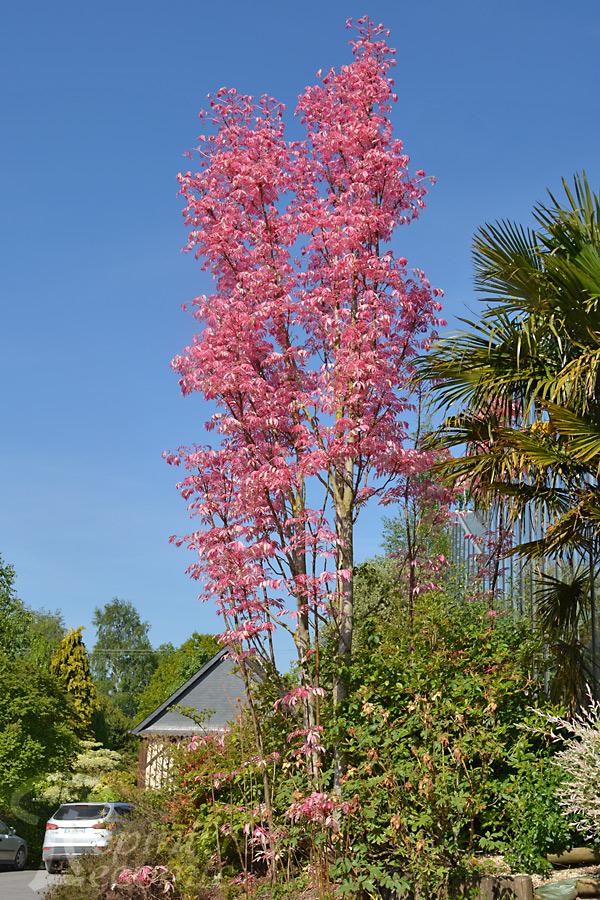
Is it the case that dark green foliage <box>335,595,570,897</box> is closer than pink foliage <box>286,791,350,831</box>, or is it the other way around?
dark green foliage <box>335,595,570,897</box>

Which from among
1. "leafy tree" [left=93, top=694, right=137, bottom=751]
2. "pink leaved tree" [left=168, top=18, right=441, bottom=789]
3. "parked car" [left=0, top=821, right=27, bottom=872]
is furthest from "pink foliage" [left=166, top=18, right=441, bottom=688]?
"leafy tree" [left=93, top=694, right=137, bottom=751]

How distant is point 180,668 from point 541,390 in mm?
46434

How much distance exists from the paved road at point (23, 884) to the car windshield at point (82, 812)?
1.07 m

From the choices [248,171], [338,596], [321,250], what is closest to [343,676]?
[338,596]

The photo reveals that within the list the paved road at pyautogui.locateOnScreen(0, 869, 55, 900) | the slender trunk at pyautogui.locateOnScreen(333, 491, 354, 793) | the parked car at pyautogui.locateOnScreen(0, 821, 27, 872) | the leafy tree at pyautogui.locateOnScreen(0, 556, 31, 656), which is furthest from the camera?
the leafy tree at pyautogui.locateOnScreen(0, 556, 31, 656)

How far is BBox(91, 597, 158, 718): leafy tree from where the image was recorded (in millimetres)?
79625

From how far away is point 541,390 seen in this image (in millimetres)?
11531

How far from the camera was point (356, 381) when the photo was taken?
10891 mm

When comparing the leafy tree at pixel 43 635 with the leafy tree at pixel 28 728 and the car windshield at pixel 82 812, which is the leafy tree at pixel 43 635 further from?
the car windshield at pixel 82 812

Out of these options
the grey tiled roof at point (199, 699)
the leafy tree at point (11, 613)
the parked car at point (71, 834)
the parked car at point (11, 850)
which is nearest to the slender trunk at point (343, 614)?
the parked car at point (71, 834)

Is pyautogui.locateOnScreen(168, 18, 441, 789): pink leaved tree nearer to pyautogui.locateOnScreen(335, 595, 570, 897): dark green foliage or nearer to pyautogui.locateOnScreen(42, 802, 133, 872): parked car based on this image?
pyautogui.locateOnScreen(335, 595, 570, 897): dark green foliage

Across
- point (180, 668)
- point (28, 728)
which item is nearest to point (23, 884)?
point (28, 728)

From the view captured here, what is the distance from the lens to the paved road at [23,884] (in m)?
16.2

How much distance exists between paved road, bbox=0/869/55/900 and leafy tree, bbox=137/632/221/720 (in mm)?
29420
